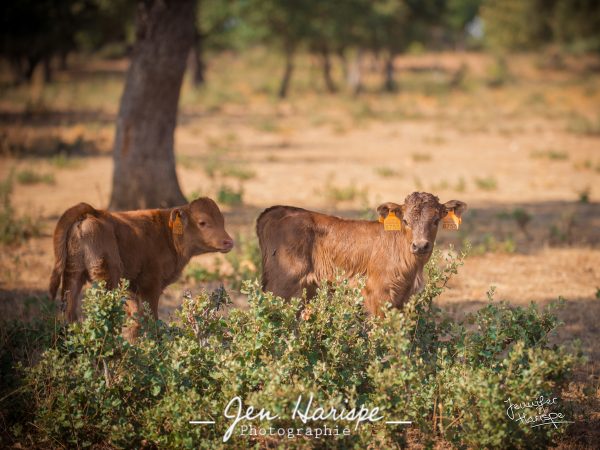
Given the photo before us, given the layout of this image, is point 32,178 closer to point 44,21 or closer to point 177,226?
point 177,226

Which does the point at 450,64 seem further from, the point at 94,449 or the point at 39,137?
the point at 94,449

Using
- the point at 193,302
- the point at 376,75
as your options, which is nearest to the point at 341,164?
the point at 193,302

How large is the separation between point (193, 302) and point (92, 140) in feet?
54.4

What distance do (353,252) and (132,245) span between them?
2128 mm

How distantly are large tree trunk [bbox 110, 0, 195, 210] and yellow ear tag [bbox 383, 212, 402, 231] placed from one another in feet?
19.0

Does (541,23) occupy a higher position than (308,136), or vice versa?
(541,23)

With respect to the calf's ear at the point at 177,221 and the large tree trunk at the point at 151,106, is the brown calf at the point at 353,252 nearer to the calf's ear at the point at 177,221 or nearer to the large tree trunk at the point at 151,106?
the calf's ear at the point at 177,221

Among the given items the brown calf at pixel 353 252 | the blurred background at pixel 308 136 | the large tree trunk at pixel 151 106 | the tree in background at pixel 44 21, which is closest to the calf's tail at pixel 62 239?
the blurred background at pixel 308 136

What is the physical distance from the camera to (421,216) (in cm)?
621

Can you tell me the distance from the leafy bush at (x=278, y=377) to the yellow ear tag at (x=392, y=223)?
1239 millimetres

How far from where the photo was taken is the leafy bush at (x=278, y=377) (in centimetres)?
456

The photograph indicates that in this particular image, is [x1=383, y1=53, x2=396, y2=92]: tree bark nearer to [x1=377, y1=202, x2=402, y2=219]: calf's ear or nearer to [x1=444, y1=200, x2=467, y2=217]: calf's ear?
[x1=444, y1=200, x2=467, y2=217]: calf's ear
